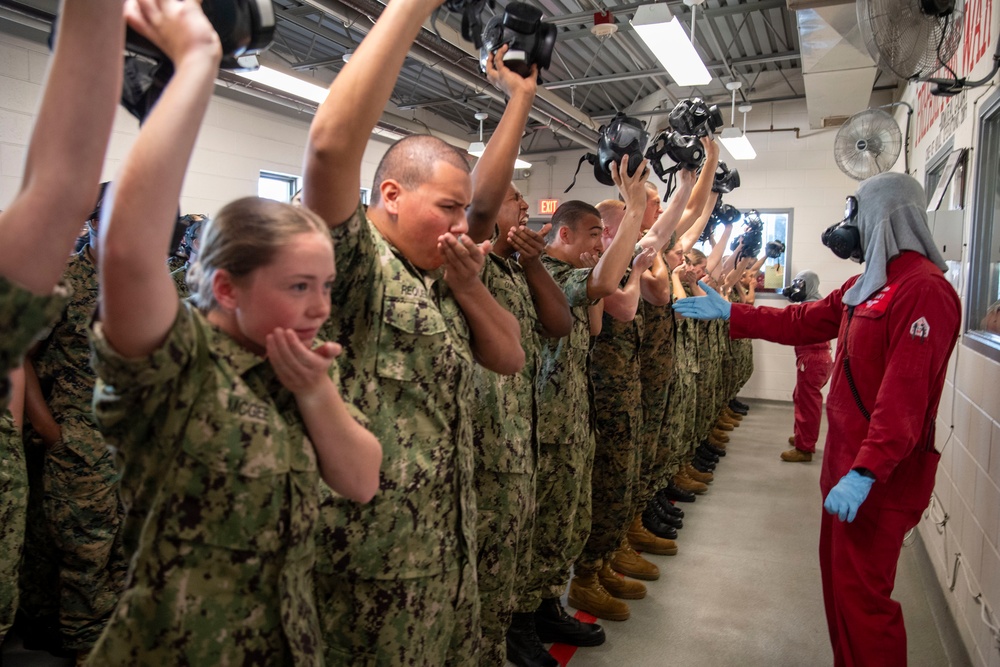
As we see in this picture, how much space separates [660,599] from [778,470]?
9.06 ft

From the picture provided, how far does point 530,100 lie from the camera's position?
1.73 m

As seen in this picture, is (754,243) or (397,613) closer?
(397,613)

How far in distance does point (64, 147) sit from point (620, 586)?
2823 millimetres

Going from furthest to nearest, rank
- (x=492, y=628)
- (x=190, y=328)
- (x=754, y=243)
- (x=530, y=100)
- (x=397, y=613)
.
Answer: (x=754, y=243), (x=492, y=628), (x=530, y=100), (x=397, y=613), (x=190, y=328)

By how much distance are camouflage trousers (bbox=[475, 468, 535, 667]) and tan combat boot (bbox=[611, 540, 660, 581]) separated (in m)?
1.44

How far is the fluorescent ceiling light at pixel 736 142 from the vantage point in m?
6.91

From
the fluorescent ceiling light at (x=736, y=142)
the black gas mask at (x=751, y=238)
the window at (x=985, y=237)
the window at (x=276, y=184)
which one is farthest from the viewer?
the window at (x=276, y=184)

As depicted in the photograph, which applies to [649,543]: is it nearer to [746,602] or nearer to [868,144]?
[746,602]

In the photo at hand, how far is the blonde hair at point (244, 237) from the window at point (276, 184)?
706 centimetres

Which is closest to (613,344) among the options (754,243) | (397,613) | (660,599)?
(660,599)

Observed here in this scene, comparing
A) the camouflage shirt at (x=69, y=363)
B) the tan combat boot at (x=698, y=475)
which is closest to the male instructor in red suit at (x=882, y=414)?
the camouflage shirt at (x=69, y=363)

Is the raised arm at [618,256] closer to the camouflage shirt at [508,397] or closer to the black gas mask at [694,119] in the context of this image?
the camouflage shirt at [508,397]

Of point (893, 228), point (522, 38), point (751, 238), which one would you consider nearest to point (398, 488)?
point (522, 38)

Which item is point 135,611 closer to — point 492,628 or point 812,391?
point 492,628
